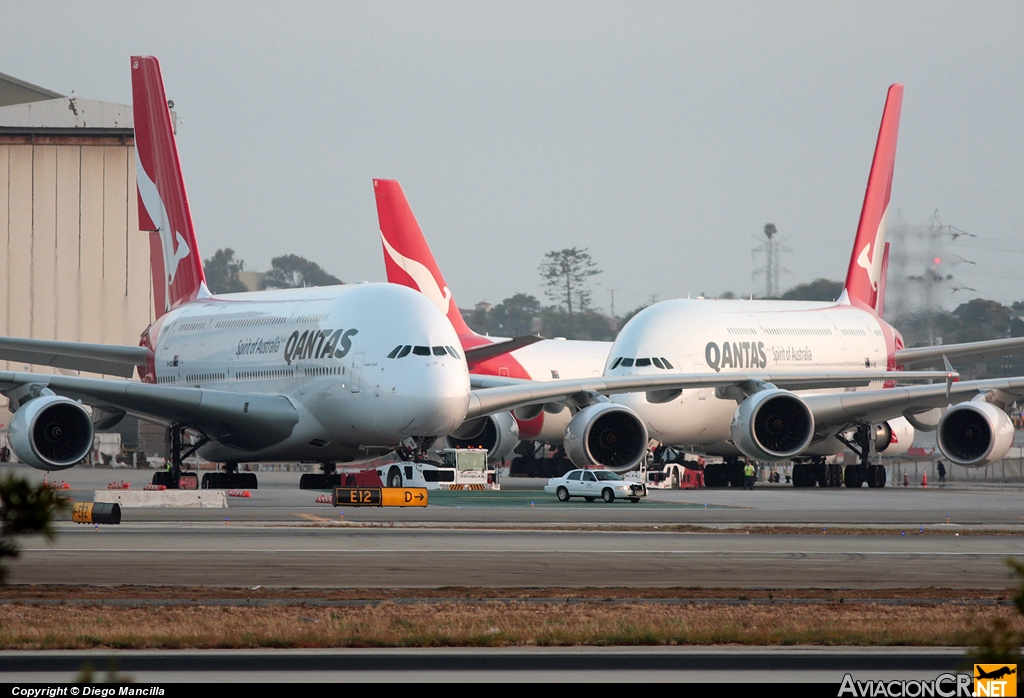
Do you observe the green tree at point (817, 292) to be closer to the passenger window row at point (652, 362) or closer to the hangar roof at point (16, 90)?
the passenger window row at point (652, 362)

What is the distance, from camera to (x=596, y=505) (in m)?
26.1

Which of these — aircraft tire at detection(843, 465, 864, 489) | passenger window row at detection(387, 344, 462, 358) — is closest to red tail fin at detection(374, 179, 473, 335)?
aircraft tire at detection(843, 465, 864, 489)

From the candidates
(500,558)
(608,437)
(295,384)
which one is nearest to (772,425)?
(608,437)

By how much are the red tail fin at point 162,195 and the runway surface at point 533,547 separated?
43.6 feet

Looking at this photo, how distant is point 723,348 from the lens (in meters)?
35.8

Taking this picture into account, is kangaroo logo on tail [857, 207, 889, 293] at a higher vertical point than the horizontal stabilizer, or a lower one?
higher

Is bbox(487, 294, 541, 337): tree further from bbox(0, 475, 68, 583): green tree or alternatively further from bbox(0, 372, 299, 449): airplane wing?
bbox(0, 475, 68, 583): green tree

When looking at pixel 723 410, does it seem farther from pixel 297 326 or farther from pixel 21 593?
pixel 21 593

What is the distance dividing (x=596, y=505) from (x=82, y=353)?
43.1 ft

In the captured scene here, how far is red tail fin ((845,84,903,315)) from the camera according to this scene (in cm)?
4269

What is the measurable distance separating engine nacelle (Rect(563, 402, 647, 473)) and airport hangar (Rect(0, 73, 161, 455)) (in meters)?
38.2

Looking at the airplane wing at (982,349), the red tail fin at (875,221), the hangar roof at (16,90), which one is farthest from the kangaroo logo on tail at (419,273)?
the hangar roof at (16,90)

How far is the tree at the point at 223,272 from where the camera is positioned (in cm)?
13025

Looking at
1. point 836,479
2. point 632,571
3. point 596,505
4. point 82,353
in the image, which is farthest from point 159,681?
point 836,479
